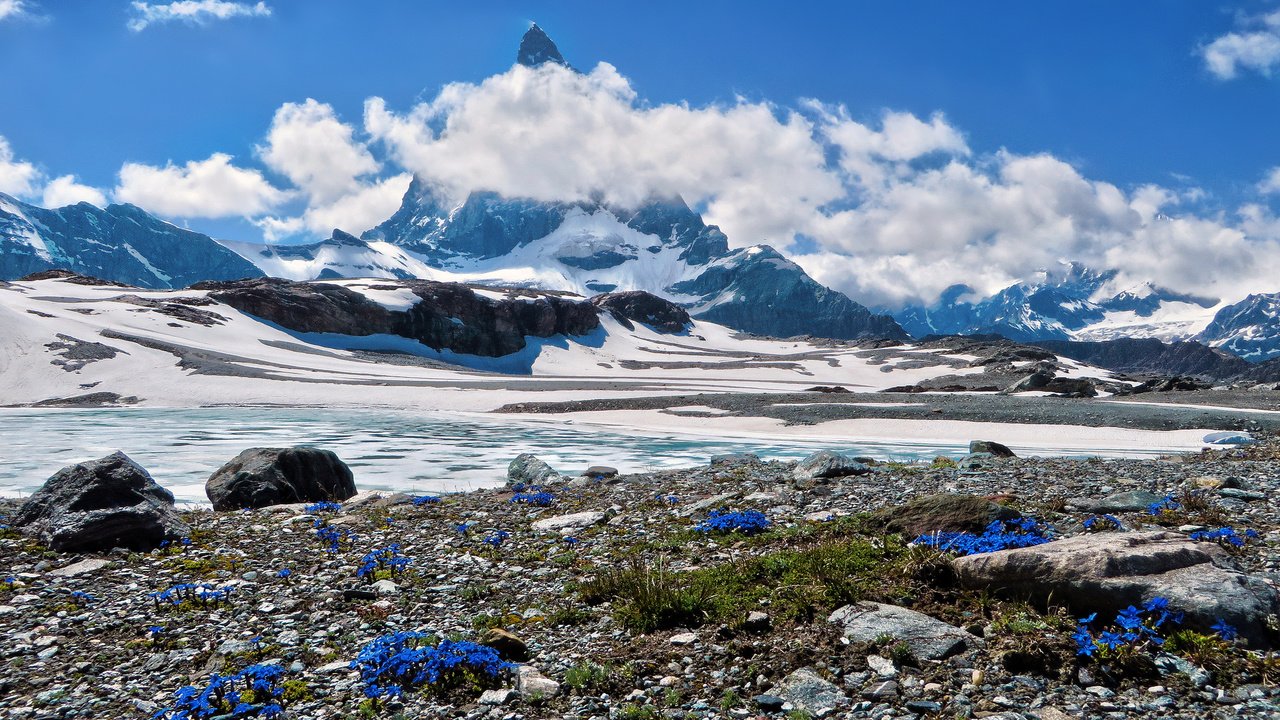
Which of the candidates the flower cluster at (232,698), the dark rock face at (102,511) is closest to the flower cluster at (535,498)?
the dark rock face at (102,511)

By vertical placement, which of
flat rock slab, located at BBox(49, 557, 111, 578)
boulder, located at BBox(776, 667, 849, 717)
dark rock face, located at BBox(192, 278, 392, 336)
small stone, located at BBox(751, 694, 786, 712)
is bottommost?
flat rock slab, located at BBox(49, 557, 111, 578)

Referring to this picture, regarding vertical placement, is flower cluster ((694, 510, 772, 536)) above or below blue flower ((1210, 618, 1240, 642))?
below

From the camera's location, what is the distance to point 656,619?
7.50m

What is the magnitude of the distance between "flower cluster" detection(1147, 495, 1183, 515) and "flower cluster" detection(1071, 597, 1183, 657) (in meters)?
5.62

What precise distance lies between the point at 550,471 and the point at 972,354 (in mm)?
158624

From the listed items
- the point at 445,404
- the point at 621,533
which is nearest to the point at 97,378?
the point at 445,404

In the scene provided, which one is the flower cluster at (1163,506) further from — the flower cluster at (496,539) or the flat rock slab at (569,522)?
the flower cluster at (496,539)

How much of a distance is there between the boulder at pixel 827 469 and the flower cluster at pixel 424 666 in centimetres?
1269

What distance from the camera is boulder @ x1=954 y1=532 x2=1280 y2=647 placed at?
5.93 m

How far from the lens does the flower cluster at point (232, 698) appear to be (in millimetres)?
6016

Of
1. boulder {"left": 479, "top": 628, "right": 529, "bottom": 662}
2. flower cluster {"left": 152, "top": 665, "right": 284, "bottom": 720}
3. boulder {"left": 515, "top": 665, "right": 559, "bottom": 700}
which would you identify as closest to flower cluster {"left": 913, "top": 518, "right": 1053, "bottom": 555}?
boulder {"left": 515, "top": 665, "right": 559, "bottom": 700}

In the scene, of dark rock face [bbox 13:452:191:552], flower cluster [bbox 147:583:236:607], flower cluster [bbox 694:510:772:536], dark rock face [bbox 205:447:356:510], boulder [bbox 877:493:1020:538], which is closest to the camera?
flower cluster [bbox 147:583:236:607]

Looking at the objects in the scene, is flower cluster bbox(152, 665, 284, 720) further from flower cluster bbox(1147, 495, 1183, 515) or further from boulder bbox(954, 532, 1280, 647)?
flower cluster bbox(1147, 495, 1183, 515)

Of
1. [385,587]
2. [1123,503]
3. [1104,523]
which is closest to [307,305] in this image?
[385,587]
